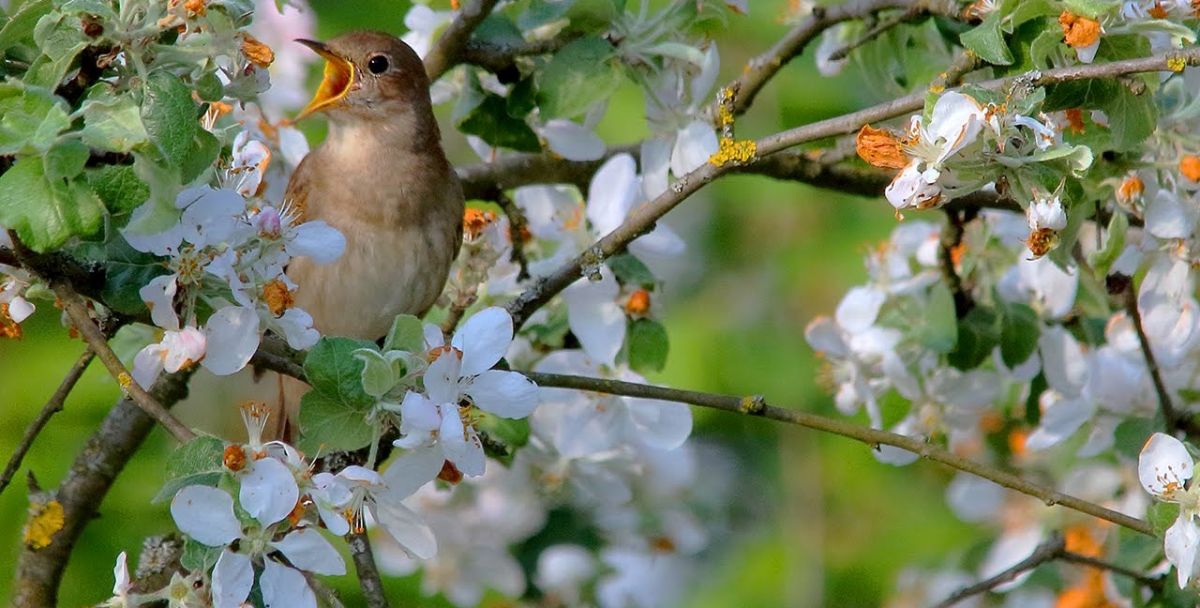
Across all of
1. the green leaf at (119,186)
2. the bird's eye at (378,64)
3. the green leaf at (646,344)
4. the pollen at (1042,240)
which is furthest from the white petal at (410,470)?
the bird's eye at (378,64)

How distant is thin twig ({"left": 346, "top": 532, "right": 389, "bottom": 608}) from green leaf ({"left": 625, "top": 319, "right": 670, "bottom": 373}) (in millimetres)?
615

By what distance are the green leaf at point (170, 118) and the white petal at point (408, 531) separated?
0.47m

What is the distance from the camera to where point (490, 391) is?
168 centimetres

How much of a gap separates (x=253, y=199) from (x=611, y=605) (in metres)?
2.03

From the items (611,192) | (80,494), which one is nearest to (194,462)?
(80,494)

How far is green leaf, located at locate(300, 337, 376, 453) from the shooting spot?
1.58m

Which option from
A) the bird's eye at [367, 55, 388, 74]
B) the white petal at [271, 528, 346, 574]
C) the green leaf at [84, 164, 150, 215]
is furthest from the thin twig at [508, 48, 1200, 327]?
the bird's eye at [367, 55, 388, 74]

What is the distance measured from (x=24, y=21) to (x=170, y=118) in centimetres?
24

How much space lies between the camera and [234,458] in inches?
58.0

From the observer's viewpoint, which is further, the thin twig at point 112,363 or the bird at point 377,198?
the bird at point 377,198

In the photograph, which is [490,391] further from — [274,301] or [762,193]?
[762,193]

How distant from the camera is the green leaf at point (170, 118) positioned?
55.1 inches

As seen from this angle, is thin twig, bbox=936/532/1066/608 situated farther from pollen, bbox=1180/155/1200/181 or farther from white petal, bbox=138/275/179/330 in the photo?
white petal, bbox=138/275/179/330

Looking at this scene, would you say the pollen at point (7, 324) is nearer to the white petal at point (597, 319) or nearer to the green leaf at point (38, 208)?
the green leaf at point (38, 208)
